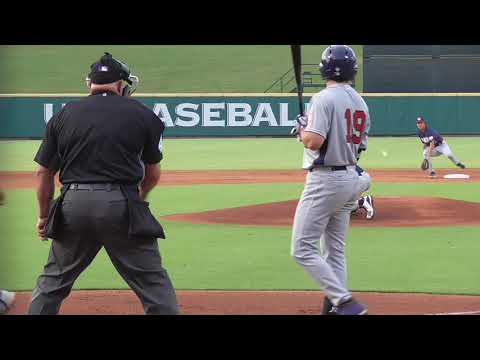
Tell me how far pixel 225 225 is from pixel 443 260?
12.1 ft

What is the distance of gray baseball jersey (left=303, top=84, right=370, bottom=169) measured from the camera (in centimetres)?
681

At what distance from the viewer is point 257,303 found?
7.95m

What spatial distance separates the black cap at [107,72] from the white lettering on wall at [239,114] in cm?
2931

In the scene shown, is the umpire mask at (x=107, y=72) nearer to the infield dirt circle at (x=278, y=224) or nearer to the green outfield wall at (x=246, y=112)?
the infield dirt circle at (x=278, y=224)

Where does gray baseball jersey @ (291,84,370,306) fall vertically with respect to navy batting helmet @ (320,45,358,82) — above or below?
below

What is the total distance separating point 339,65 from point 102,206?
91.6 inches

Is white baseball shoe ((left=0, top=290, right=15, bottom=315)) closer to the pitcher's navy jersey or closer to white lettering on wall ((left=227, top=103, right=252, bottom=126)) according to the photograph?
the pitcher's navy jersey

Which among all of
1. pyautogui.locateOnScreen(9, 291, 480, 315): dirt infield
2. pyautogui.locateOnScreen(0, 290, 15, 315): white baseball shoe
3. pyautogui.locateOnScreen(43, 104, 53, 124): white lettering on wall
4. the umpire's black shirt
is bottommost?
pyautogui.locateOnScreen(43, 104, 53, 124): white lettering on wall

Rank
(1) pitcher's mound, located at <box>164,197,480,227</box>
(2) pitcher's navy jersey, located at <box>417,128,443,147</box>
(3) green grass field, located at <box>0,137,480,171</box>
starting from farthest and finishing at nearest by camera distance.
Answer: (3) green grass field, located at <box>0,137,480,171</box>, (2) pitcher's navy jersey, located at <box>417,128,443,147</box>, (1) pitcher's mound, located at <box>164,197,480,227</box>

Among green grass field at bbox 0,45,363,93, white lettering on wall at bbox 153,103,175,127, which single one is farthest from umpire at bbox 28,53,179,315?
green grass field at bbox 0,45,363,93

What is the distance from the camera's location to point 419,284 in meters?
8.98

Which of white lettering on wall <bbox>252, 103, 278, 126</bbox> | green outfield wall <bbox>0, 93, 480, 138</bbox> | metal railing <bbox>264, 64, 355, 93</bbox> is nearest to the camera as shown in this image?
green outfield wall <bbox>0, 93, 480, 138</bbox>

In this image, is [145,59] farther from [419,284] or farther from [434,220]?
[419,284]

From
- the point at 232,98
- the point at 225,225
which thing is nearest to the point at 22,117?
the point at 232,98
